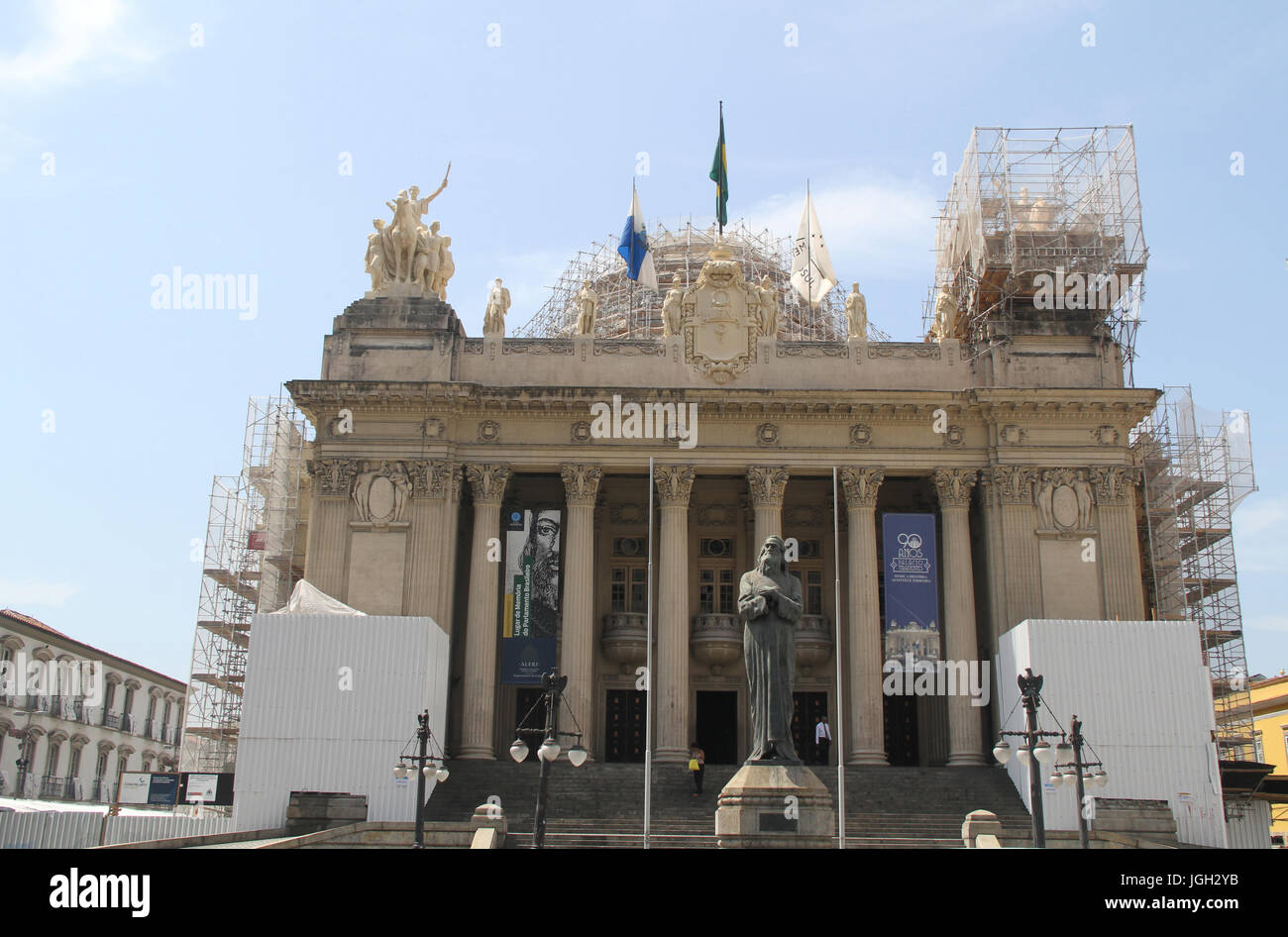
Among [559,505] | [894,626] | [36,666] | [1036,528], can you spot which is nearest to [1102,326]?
[1036,528]

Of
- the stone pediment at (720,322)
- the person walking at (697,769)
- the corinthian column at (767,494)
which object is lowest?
the person walking at (697,769)

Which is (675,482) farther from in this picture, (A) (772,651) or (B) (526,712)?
(A) (772,651)

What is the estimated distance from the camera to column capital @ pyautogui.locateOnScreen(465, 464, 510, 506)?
38656 millimetres

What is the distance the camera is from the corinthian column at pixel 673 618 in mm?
36281

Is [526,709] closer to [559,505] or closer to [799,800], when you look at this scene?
[559,505]

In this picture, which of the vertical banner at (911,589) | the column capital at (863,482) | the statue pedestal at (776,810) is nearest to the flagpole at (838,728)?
the column capital at (863,482)

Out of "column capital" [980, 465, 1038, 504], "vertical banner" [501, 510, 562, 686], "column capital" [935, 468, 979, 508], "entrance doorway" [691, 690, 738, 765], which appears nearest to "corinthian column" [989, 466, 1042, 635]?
"column capital" [980, 465, 1038, 504]

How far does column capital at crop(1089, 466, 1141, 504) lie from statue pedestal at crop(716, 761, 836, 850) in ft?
74.7

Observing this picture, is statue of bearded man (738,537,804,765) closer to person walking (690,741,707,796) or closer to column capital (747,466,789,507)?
person walking (690,741,707,796)

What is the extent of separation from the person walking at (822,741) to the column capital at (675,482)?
787 cm

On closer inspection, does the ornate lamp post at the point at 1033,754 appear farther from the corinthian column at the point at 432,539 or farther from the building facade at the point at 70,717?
the building facade at the point at 70,717

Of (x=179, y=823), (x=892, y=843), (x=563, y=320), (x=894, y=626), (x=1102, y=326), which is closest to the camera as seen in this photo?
(x=892, y=843)
